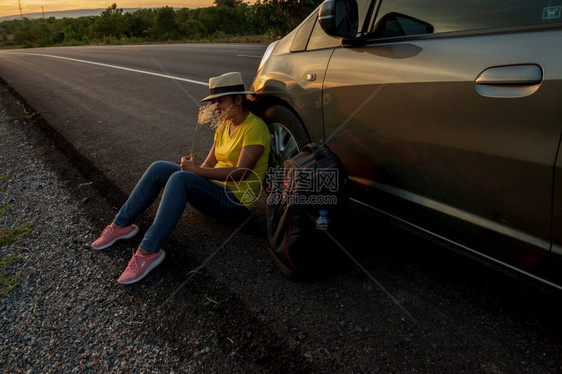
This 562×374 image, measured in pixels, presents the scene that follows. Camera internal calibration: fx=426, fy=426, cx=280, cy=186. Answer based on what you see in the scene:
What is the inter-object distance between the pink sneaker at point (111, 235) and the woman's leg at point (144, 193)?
54 mm

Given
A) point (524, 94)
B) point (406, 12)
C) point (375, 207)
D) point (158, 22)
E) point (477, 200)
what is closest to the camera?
point (524, 94)

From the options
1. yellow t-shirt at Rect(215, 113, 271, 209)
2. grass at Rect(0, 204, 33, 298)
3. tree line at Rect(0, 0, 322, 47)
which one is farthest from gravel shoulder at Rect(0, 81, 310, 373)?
tree line at Rect(0, 0, 322, 47)

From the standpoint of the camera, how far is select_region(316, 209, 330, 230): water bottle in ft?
8.10

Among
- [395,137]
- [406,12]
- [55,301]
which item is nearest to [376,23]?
[406,12]

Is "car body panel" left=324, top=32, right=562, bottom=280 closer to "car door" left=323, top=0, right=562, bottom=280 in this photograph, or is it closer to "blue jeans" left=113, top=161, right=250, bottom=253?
"car door" left=323, top=0, right=562, bottom=280

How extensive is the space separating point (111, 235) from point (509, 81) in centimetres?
274

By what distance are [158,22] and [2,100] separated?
47.6 meters

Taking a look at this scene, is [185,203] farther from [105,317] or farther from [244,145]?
[105,317]

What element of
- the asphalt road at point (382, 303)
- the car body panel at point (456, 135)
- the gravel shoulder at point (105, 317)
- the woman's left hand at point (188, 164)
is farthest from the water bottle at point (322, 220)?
the woman's left hand at point (188, 164)

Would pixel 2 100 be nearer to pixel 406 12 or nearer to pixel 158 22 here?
pixel 406 12

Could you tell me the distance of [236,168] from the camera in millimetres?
3082

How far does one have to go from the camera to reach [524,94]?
69.9 inches

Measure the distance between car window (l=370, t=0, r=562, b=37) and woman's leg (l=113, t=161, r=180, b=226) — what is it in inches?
70.2

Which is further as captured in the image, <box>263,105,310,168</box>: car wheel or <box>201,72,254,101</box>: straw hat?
<box>263,105,310,168</box>: car wheel
